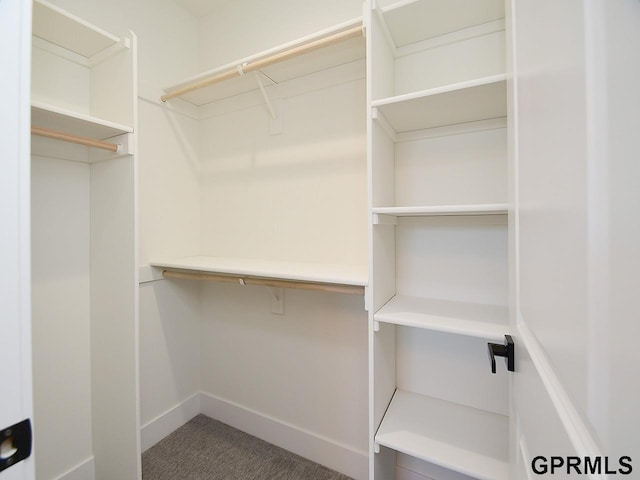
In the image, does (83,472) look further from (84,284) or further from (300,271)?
(300,271)

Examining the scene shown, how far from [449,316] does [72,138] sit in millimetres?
1738

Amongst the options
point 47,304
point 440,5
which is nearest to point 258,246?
point 47,304

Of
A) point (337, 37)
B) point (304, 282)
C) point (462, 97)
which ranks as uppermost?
point (337, 37)

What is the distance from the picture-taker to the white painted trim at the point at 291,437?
4.82 feet

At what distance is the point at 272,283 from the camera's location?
1.37 m

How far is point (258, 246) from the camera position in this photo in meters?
1.78

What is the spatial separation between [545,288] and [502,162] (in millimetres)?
→ 946

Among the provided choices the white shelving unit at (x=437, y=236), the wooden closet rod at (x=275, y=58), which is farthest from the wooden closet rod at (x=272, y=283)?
the wooden closet rod at (x=275, y=58)

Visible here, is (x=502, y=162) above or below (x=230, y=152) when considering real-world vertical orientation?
below

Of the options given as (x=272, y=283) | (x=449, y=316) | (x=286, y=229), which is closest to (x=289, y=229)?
(x=286, y=229)

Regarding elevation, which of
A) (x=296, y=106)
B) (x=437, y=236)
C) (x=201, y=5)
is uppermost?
(x=201, y=5)

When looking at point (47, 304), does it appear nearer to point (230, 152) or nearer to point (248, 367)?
point (248, 367)

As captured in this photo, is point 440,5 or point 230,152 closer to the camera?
point 440,5

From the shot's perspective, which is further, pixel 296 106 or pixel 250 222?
pixel 250 222
